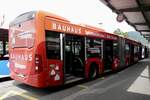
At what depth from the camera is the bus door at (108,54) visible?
13.6m

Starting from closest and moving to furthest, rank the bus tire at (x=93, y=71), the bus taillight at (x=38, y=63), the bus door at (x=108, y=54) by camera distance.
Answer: the bus taillight at (x=38, y=63)
the bus tire at (x=93, y=71)
the bus door at (x=108, y=54)

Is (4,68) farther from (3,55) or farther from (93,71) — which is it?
(93,71)

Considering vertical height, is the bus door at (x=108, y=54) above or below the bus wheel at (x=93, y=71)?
above

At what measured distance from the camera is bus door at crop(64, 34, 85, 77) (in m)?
10.7

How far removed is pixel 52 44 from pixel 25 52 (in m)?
0.98

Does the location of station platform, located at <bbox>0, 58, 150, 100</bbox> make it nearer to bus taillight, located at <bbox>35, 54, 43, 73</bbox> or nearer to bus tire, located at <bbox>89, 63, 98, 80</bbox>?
bus taillight, located at <bbox>35, 54, 43, 73</bbox>

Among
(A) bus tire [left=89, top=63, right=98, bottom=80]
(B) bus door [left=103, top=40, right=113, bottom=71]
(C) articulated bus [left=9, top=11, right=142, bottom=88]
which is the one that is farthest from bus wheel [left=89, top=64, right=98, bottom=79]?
(B) bus door [left=103, top=40, right=113, bottom=71]

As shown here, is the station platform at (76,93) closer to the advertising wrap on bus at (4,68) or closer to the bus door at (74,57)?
the bus door at (74,57)

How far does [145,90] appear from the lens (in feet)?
31.4

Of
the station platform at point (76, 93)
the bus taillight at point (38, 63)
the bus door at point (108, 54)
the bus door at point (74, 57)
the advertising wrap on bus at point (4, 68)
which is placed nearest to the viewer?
the bus taillight at point (38, 63)

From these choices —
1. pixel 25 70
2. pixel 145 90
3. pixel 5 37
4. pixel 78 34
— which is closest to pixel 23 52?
pixel 25 70

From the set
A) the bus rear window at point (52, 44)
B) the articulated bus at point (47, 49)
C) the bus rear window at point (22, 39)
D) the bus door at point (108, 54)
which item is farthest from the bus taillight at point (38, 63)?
the bus door at point (108, 54)

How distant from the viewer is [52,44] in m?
8.23

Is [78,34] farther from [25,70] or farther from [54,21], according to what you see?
[25,70]
